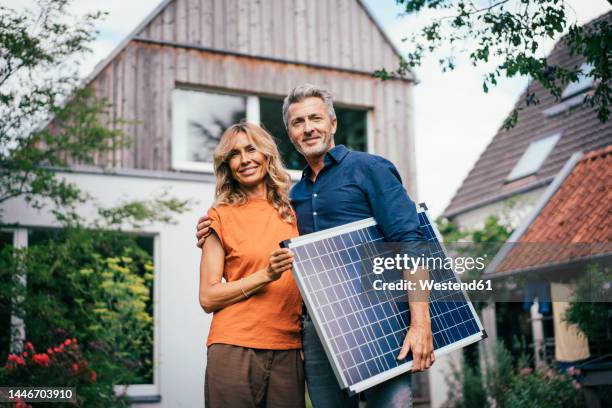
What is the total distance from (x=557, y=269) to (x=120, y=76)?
606 centimetres

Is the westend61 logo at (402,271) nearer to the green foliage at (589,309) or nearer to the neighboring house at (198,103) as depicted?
the green foliage at (589,309)

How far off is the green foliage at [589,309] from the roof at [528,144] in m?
4.08

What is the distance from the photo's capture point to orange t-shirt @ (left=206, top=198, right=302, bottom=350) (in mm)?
3006

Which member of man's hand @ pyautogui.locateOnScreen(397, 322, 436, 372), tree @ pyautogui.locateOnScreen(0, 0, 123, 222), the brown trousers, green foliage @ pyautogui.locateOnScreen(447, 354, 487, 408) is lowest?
green foliage @ pyautogui.locateOnScreen(447, 354, 487, 408)

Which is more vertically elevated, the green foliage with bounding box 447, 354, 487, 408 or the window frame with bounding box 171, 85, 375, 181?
the window frame with bounding box 171, 85, 375, 181

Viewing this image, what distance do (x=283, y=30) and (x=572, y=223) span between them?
505 centimetres

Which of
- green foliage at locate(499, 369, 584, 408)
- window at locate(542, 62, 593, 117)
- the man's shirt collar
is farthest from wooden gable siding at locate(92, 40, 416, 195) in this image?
the man's shirt collar

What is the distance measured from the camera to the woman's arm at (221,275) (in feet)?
9.35

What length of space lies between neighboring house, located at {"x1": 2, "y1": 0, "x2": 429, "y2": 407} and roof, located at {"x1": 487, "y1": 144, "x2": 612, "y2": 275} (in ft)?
6.71

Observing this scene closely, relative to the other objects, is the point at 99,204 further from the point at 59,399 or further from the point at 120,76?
the point at 59,399

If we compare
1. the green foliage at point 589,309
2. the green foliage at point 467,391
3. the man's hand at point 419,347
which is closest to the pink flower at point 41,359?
the man's hand at point 419,347

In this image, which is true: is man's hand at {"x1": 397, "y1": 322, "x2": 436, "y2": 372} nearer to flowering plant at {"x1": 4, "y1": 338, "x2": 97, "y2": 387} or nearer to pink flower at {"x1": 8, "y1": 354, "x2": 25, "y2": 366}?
flowering plant at {"x1": 4, "y1": 338, "x2": 97, "y2": 387}

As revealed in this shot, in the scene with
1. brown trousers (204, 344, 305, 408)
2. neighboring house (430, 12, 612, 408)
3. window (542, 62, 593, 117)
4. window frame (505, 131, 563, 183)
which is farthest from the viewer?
window frame (505, 131, 563, 183)

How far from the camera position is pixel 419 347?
2928mm
